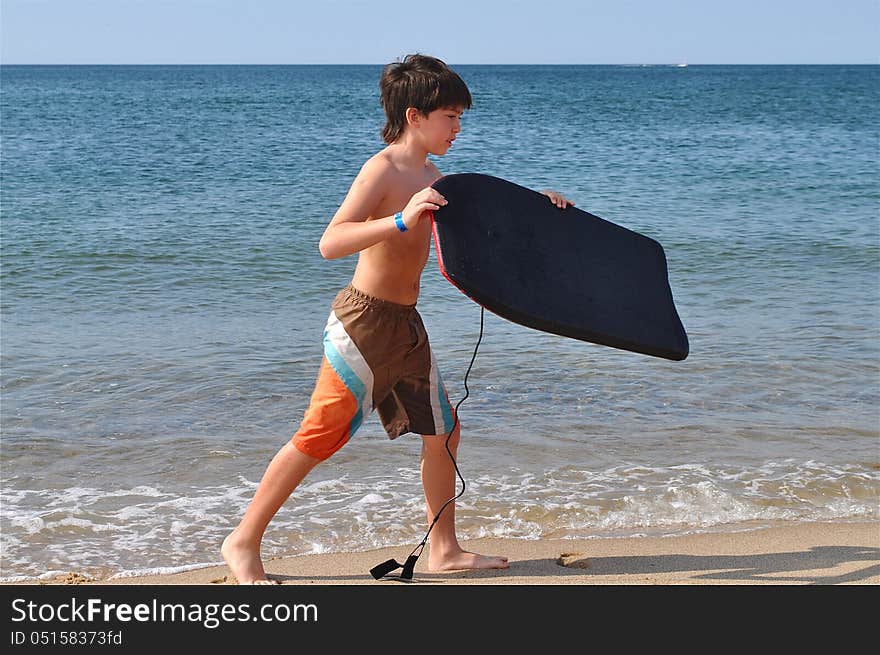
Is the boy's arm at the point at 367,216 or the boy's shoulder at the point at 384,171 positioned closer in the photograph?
the boy's arm at the point at 367,216

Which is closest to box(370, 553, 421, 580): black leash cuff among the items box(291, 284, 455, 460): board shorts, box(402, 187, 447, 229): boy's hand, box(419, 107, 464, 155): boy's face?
box(291, 284, 455, 460): board shorts

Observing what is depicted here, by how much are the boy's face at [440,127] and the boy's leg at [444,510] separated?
0.95m

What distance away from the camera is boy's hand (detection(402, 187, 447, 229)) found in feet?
9.36

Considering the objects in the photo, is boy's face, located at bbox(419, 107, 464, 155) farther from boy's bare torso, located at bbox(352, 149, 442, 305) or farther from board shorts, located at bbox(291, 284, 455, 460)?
board shorts, located at bbox(291, 284, 455, 460)

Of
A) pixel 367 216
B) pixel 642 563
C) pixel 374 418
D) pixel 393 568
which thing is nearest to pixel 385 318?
pixel 367 216

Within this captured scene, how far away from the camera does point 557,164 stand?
21.5 m

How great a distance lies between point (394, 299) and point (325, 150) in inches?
867

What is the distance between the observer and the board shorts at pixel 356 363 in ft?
10.4

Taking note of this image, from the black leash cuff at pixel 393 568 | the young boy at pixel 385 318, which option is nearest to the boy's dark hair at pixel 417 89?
the young boy at pixel 385 318

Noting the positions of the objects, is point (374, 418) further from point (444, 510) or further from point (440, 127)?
point (440, 127)

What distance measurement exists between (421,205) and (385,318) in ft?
1.58

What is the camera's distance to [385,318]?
3203 millimetres

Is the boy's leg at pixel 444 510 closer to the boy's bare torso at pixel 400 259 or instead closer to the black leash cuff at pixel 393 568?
the black leash cuff at pixel 393 568
